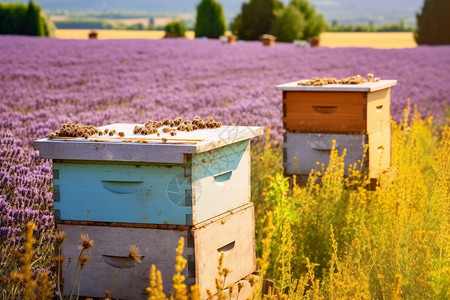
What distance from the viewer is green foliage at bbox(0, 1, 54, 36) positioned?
4553cm

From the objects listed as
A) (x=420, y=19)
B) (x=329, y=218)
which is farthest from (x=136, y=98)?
(x=420, y=19)

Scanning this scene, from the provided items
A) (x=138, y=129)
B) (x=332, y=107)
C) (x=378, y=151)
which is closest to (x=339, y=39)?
(x=378, y=151)

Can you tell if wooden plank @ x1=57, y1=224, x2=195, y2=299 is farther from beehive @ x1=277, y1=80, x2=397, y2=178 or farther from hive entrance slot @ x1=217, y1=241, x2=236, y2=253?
beehive @ x1=277, y1=80, x2=397, y2=178

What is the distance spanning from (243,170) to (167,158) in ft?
2.35

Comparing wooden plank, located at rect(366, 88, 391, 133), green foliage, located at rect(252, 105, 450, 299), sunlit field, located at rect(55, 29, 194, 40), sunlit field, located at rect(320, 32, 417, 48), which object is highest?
sunlit field, located at rect(55, 29, 194, 40)

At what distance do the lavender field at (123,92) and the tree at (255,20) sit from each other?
34008mm

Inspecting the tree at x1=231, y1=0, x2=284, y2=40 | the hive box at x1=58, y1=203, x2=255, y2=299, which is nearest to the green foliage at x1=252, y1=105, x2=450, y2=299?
the hive box at x1=58, y1=203, x2=255, y2=299

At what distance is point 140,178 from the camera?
3523 mm

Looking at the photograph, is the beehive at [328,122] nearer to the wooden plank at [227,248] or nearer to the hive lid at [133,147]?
the wooden plank at [227,248]

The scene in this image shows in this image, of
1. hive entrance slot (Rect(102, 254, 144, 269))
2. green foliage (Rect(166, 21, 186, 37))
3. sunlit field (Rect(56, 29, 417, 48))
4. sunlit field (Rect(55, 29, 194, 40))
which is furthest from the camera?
sunlit field (Rect(55, 29, 194, 40))

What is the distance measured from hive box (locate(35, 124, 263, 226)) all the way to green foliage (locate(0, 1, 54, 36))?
4398 cm

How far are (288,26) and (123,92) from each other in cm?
4443

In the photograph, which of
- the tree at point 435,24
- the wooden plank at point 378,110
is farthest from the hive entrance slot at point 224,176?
the tree at point 435,24

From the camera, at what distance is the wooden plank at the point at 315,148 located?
5863mm
